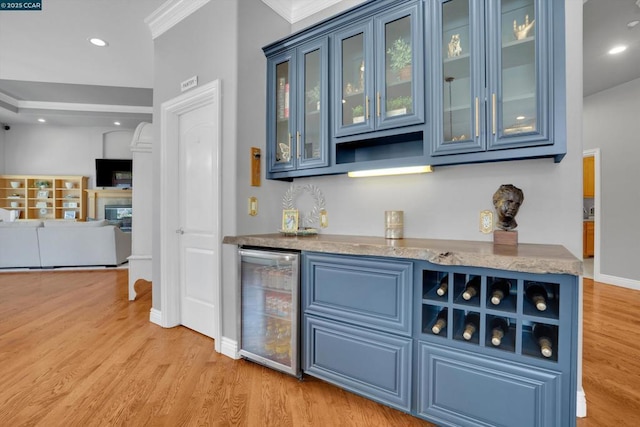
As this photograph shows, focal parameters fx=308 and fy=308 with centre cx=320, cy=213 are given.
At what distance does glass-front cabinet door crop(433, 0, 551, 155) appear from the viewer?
1.61 meters

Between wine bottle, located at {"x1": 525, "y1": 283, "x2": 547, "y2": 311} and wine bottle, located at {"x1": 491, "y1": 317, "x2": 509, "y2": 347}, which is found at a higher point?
wine bottle, located at {"x1": 525, "y1": 283, "x2": 547, "y2": 311}

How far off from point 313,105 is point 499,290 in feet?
5.97

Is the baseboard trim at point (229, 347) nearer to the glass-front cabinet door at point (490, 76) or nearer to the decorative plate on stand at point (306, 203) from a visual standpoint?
the decorative plate on stand at point (306, 203)

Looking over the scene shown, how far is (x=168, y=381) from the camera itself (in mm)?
2123

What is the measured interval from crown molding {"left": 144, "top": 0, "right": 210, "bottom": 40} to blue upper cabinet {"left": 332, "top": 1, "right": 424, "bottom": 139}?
59.4 inches

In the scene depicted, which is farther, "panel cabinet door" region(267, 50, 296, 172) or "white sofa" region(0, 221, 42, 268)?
"white sofa" region(0, 221, 42, 268)

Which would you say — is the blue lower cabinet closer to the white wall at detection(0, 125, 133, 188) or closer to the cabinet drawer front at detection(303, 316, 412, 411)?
the cabinet drawer front at detection(303, 316, 412, 411)

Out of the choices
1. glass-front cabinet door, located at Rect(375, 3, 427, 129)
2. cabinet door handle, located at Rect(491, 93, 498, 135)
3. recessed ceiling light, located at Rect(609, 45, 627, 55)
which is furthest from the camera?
recessed ceiling light, located at Rect(609, 45, 627, 55)

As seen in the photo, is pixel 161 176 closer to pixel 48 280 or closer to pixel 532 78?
pixel 532 78

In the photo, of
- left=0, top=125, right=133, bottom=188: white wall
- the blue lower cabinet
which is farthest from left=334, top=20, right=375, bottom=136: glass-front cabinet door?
left=0, top=125, right=133, bottom=188: white wall

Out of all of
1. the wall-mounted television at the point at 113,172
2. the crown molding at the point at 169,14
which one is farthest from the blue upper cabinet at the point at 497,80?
the wall-mounted television at the point at 113,172

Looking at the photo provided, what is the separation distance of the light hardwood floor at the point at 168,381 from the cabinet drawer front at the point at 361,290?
56cm

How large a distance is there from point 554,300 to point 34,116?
1025 centimetres

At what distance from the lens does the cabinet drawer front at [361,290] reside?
1.65 m
